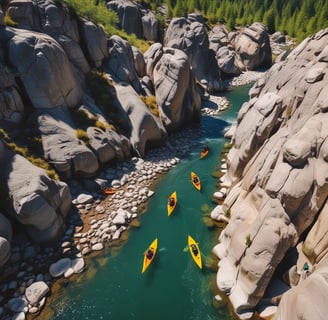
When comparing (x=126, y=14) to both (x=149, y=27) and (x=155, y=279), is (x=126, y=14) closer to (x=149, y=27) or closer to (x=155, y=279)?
(x=149, y=27)

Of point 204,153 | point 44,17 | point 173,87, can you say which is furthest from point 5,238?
Answer: point 173,87

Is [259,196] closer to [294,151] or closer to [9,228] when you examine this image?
[294,151]

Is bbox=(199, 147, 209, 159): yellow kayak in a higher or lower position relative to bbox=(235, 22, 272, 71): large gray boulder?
lower

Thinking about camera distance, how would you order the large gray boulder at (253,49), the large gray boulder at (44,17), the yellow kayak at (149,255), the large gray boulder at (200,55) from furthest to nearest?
the large gray boulder at (253,49) → the large gray boulder at (200,55) → the large gray boulder at (44,17) → the yellow kayak at (149,255)

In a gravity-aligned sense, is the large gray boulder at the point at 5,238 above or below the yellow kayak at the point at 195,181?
above

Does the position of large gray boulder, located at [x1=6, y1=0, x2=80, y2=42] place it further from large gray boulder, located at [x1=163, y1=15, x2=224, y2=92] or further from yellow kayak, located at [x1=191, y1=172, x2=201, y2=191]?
large gray boulder, located at [x1=163, y1=15, x2=224, y2=92]

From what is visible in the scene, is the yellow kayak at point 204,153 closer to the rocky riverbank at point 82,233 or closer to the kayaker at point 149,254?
the rocky riverbank at point 82,233

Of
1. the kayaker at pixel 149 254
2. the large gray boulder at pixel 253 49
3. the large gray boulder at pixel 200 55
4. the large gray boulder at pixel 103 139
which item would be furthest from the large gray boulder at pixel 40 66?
the large gray boulder at pixel 253 49

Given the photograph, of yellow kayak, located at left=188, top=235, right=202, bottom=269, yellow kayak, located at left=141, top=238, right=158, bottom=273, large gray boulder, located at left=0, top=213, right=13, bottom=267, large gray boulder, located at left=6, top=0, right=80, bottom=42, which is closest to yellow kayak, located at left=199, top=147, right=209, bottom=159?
yellow kayak, located at left=188, top=235, right=202, bottom=269
